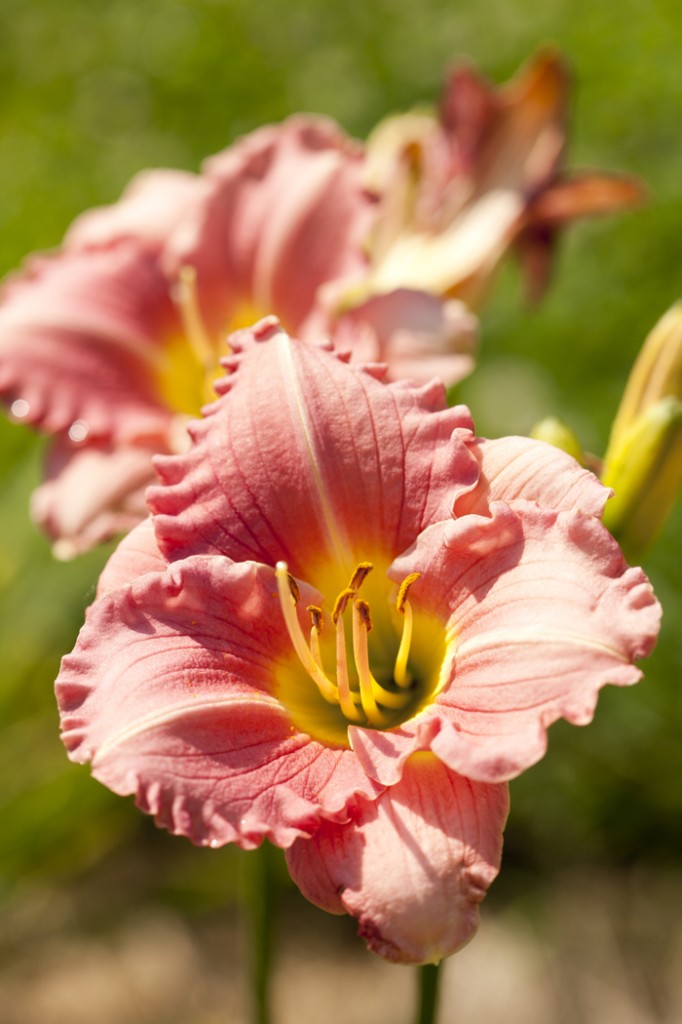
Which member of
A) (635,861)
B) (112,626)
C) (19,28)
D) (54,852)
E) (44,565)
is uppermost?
(19,28)

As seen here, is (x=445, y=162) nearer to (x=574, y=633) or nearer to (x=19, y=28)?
(x=574, y=633)

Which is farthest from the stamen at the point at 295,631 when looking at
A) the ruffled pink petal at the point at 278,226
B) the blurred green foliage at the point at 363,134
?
the blurred green foliage at the point at 363,134

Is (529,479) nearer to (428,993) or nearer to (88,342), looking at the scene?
(428,993)

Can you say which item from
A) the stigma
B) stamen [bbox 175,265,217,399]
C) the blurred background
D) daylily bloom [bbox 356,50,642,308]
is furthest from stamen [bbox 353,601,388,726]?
the blurred background

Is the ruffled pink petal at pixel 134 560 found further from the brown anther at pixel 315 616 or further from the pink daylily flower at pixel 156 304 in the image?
the pink daylily flower at pixel 156 304

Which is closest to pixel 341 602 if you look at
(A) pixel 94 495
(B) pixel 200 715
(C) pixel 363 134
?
(B) pixel 200 715

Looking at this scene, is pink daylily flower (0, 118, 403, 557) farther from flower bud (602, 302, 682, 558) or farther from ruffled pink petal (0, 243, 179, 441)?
flower bud (602, 302, 682, 558)


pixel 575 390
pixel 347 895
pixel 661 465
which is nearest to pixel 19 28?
pixel 575 390
